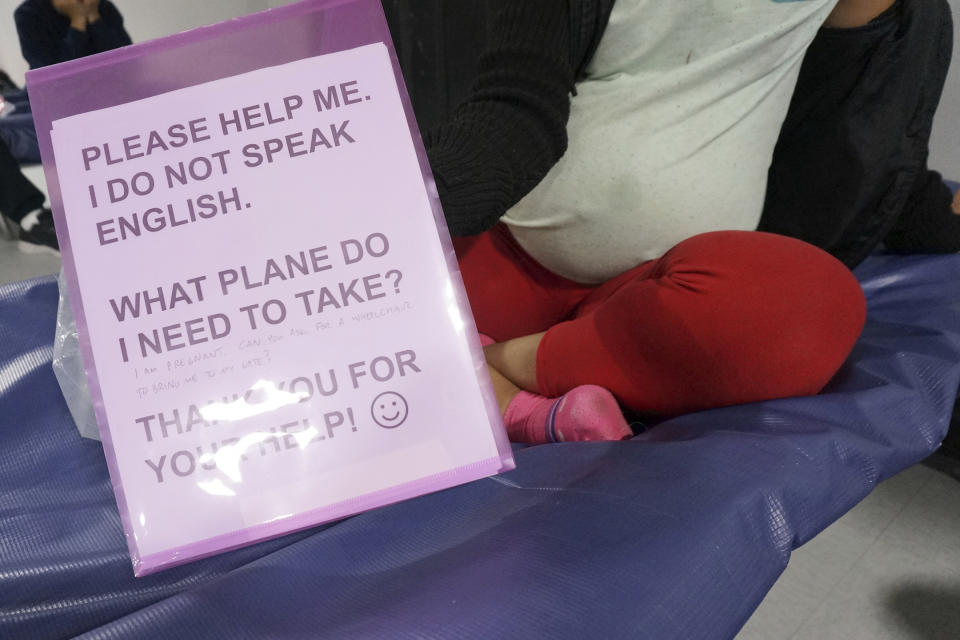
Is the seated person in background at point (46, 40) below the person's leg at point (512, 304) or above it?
above

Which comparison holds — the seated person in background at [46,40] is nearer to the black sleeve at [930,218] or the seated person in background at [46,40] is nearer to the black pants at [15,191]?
the black pants at [15,191]

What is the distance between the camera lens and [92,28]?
3.66 ft

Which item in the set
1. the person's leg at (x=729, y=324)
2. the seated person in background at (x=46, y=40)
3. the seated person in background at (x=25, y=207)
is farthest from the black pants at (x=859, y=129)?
the seated person in background at (x=25, y=207)

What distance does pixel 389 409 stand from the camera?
1.20 feet

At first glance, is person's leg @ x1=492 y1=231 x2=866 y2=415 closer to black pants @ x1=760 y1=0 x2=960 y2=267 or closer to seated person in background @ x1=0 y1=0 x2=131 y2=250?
black pants @ x1=760 y1=0 x2=960 y2=267

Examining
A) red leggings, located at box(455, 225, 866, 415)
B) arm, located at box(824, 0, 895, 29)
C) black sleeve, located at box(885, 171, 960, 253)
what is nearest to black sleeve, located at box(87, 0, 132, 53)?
red leggings, located at box(455, 225, 866, 415)

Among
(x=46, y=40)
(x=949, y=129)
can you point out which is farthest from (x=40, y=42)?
(x=949, y=129)

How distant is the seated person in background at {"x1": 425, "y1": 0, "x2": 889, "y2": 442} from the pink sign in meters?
0.15

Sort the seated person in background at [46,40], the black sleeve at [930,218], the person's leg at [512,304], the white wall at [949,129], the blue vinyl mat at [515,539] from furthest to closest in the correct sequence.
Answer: the seated person in background at [46,40] → the white wall at [949,129] → the black sleeve at [930,218] → the person's leg at [512,304] → the blue vinyl mat at [515,539]

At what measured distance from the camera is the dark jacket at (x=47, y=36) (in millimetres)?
1090

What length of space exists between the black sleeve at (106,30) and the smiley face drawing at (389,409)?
109 cm

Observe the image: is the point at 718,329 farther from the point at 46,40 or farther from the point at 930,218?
the point at 46,40

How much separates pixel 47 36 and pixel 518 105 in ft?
3.23

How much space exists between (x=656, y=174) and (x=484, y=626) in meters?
0.44
